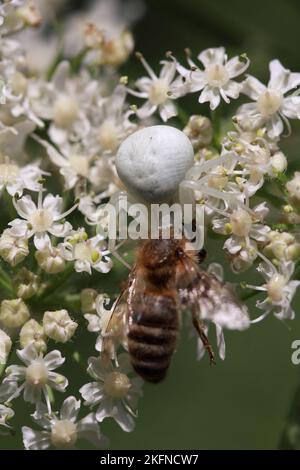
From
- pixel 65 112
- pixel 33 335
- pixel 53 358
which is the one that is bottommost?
pixel 53 358

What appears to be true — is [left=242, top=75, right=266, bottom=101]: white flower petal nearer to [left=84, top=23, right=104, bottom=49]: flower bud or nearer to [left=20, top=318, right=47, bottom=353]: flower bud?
[left=84, top=23, right=104, bottom=49]: flower bud

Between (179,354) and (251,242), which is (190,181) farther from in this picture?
(179,354)

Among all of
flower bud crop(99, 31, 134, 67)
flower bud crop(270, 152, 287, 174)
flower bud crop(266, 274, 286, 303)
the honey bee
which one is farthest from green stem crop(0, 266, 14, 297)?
flower bud crop(99, 31, 134, 67)

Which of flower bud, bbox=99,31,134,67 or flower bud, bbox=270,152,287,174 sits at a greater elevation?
flower bud, bbox=99,31,134,67

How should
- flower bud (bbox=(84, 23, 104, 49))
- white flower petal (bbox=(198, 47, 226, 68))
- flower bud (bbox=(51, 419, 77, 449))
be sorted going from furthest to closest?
flower bud (bbox=(84, 23, 104, 49))
white flower petal (bbox=(198, 47, 226, 68))
flower bud (bbox=(51, 419, 77, 449))

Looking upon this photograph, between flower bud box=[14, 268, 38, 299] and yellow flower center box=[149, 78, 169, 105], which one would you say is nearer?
flower bud box=[14, 268, 38, 299]

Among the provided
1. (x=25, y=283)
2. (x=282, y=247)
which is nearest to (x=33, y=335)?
(x=25, y=283)

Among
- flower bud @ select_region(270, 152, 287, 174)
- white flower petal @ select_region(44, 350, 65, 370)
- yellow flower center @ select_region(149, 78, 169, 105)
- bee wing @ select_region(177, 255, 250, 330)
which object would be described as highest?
yellow flower center @ select_region(149, 78, 169, 105)

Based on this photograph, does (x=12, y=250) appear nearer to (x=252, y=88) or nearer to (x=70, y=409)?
(x=70, y=409)

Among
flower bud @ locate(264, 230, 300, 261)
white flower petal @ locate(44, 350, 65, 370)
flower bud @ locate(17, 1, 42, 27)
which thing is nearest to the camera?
flower bud @ locate(264, 230, 300, 261)
